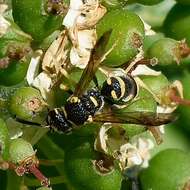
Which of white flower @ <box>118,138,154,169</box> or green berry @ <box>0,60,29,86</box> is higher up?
green berry @ <box>0,60,29,86</box>

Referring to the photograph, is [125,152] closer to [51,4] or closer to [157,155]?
[157,155]

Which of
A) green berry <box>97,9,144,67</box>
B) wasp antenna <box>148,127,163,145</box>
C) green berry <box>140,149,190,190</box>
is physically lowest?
green berry <box>140,149,190,190</box>

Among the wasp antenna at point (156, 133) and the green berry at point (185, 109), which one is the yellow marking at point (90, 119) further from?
the green berry at point (185, 109)

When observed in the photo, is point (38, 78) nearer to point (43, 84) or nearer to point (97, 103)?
point (43, 84)

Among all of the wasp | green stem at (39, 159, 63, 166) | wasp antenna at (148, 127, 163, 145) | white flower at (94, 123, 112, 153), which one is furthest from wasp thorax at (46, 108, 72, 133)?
wasp antenna at (148, 127, 163, 145)

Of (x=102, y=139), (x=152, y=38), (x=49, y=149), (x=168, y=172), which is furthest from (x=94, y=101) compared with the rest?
(x=152, y=38)

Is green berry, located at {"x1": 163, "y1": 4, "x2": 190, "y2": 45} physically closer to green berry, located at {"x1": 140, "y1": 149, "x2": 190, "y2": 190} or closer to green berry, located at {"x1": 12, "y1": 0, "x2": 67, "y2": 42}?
green berry, located at {"x1": 140, "y1": 149, "x2": 190, "y2": 190}

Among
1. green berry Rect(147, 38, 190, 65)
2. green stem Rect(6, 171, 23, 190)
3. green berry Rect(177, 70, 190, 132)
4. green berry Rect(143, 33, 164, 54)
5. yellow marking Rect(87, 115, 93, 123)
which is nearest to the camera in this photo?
yellow marking Rect(87, 115, 93, 123)
